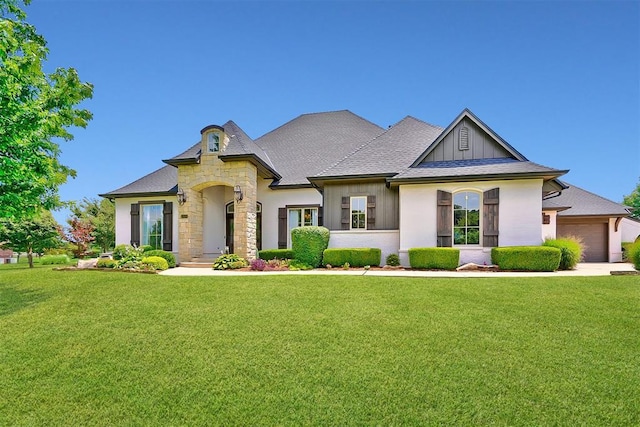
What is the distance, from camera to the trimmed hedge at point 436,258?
37.8 ft

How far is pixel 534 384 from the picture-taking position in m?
3.85

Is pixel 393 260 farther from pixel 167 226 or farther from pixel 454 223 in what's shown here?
pixel 167 226

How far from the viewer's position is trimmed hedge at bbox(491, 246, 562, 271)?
10742mm

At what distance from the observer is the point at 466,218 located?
487 inches

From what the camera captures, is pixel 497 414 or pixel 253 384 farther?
pixel 253 384

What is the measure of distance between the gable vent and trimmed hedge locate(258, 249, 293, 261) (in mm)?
8495

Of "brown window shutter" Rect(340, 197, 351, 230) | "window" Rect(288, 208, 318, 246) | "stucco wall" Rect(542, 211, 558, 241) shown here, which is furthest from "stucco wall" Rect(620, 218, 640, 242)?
"window" Rect(288, 208, 318, 246)

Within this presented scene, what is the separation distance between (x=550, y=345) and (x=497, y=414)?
2.06 meters

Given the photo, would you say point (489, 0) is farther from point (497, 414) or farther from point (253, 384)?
point (253, 384)

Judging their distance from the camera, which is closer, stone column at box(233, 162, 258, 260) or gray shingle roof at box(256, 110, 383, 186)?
stone column at box(233, 162, 258, 260)

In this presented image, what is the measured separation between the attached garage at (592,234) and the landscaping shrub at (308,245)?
577 inches

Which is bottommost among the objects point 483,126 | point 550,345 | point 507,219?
point 550,345

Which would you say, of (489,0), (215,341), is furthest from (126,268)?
(489,0)

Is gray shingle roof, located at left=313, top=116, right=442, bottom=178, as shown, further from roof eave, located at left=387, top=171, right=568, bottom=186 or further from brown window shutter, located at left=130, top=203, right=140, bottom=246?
brown window shutter, located at left=130, top=203, right=140, bottom=246
